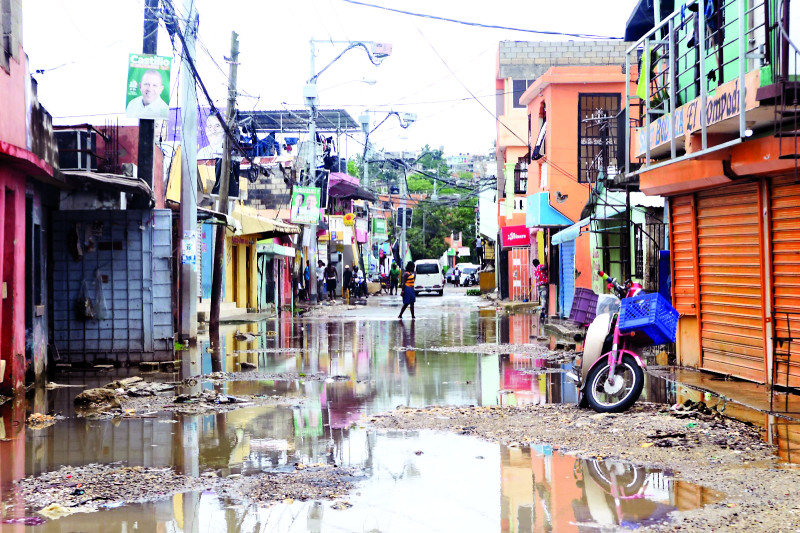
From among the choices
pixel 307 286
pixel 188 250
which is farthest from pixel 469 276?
pixel 188 250

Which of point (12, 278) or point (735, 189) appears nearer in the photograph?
point (12, 278)

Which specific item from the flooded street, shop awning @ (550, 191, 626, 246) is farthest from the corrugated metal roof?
the flooded street

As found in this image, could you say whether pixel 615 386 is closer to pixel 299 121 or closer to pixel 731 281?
pixel 731 281

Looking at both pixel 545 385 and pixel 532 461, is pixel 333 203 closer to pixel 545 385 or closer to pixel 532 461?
pixel 545 385

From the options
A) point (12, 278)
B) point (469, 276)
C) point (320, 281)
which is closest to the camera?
point (12, 278)

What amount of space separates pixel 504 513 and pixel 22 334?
30.7 ft

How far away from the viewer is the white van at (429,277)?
55406 mm

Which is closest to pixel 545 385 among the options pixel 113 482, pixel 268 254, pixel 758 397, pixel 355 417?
pixel 758 397

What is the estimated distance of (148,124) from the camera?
60.0 feet

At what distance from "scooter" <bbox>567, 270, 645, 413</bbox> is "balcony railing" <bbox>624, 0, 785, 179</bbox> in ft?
8.11

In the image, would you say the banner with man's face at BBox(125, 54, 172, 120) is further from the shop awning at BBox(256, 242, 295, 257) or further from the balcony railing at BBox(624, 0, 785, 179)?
the shop awning at BBox(256, 242, 295, 257)

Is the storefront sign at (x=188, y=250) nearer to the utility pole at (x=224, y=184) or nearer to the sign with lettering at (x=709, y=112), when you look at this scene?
the utility pole at (x=224, y=184)

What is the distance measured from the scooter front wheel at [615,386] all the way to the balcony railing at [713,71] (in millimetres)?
2770

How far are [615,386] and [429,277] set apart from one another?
45805 mm
